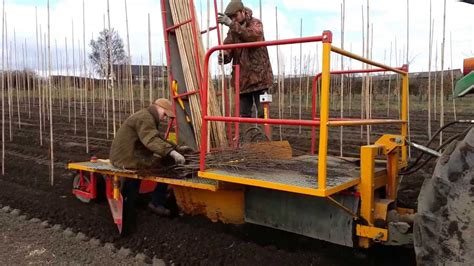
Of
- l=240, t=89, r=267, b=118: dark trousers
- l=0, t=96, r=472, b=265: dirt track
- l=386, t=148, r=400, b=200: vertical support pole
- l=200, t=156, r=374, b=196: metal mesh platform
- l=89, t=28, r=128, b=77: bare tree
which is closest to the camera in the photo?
l=200, t=156, r=374, b=196: metal mesh platform

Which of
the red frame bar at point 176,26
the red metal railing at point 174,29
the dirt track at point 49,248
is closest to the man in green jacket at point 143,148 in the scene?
the red metal railing at point 174,29

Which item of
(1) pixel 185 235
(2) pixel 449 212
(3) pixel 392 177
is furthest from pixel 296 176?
(1) pixel 185 235

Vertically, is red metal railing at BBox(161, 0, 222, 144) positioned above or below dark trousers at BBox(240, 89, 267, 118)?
above

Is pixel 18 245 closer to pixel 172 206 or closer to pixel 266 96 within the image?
pixel 172 206

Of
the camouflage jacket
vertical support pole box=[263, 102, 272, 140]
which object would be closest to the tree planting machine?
vertical support pole box=[263, 102, 272, 140]

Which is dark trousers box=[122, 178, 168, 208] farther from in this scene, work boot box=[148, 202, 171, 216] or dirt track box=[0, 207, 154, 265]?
dirt track box=[0, 207, 154, 265]

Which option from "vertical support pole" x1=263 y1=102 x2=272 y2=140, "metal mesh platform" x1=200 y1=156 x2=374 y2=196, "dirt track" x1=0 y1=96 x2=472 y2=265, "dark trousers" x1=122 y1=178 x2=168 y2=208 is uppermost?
"vertical support pole" x1=263 y1=102 x2=272 y2=140

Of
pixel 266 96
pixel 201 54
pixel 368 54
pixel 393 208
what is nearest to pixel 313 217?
pixel 393 208

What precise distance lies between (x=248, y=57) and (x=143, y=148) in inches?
55.0

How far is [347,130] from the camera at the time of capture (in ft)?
34.0

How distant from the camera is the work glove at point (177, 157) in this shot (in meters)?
3.71

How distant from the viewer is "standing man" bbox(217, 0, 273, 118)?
421 centimetres

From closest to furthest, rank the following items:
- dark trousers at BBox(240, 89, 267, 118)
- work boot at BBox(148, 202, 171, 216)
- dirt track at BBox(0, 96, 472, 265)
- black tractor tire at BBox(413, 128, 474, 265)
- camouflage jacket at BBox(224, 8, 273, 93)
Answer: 1. black tractor tire at BBox(413, 128, 474, 265)
2. dirt track at BBox(0, 96, 472, 265)
3. work boot at BBox(148, 202, 171, 216)
4. camouflage jacket at BBox(224, 8, 273, 93)
5. dark trousers at BBox(240, 89, 267, 118)

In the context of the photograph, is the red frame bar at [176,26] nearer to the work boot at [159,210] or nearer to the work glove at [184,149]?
the work glove at [184,149]
